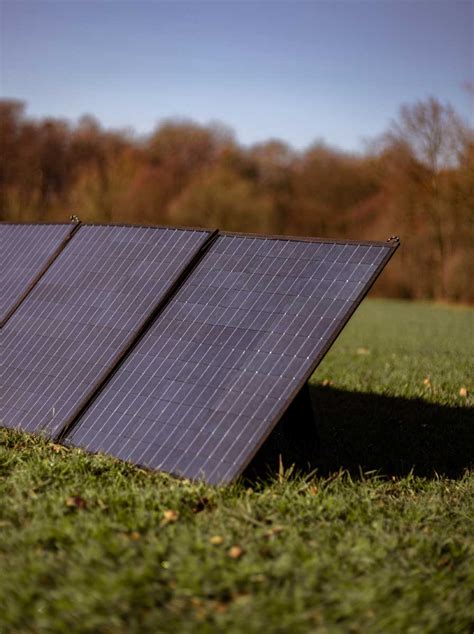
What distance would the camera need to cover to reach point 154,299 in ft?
17.2

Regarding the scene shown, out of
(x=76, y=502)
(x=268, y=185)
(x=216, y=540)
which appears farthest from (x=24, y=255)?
(x=268, y=185)

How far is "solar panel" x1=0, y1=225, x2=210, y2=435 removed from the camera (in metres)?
4.97

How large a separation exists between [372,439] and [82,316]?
2644 millimetres

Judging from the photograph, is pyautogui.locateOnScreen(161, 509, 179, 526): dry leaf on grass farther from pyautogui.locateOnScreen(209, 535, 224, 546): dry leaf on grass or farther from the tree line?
the tree line

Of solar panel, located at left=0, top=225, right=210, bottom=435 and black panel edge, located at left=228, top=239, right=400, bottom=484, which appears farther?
solar panel, located at left=0, top=225, right=210, bottom=435

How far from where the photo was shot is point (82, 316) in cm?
553

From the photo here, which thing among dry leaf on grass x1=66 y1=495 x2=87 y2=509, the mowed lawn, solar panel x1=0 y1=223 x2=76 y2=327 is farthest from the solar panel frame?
solar panel x1=0 y1=223 x2=76 y2=327

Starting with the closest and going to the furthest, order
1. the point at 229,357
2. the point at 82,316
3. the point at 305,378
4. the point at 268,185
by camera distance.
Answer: the point at 305,378, the point at 229,357, the point at 82,316, the point at 268,185

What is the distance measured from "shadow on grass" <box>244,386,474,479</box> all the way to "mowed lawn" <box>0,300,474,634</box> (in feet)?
0.11

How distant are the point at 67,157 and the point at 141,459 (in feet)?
171

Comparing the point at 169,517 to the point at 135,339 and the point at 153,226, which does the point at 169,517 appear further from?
the point at 153,226

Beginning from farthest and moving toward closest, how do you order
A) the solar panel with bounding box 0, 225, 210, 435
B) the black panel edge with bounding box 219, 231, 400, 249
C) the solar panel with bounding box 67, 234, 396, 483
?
the solar panel with bounding box 0, 225, 210, 435 < the black panel edge with bounding box 219, 231, 400, 249 < the solar panel with bounding box 67, 234, 396, 483

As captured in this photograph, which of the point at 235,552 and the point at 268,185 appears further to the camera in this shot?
the point at 268,185

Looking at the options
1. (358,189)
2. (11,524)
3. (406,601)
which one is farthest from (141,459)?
(358,189)
